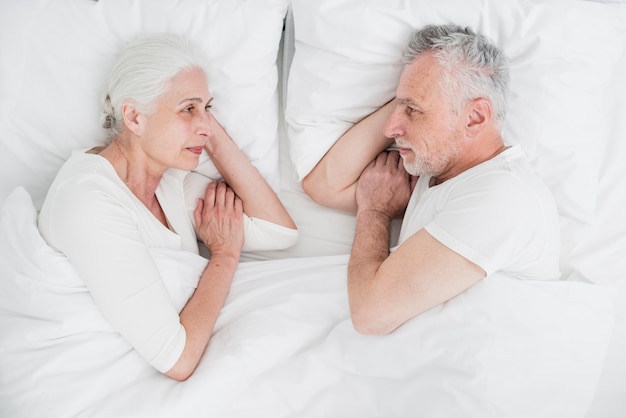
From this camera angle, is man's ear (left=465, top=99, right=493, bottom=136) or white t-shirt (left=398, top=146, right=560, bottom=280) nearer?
white t-shirt (left=398, top=146, right=560, bottom=280)

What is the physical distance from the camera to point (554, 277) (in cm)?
151

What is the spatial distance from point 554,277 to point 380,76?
70 centimetres

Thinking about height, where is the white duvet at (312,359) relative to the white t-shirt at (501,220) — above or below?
below

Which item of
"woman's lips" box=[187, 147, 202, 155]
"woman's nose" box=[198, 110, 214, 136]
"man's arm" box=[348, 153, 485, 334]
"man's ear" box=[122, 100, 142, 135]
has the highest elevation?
"man's ear" box=[122, 100, 142, 135]

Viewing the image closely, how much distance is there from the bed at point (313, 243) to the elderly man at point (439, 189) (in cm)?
6

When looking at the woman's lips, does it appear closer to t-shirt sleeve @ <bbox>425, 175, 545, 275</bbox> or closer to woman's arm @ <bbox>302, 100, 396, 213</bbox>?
woman's arm @ <bbox>302, 100, 396, 213</bbox>

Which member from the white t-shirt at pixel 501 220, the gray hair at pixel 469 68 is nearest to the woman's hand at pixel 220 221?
the white t-shirt at pixel 501 220

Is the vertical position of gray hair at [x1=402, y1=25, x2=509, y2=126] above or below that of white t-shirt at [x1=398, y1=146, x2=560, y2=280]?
above

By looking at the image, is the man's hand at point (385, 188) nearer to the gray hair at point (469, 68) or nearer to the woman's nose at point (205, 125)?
the gray hair at point (469, 68)

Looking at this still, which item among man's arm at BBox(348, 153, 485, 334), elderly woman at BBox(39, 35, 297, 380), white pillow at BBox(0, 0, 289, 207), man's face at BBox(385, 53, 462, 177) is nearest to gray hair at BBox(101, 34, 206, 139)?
elderly woman at BBox(39, 35, 297, 380)

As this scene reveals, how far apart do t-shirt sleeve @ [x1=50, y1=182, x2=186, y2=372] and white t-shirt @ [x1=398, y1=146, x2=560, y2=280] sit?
2.14 feet

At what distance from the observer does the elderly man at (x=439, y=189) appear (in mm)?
1365

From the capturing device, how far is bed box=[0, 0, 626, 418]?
4.49ft

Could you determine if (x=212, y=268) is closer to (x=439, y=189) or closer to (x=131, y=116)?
(x=131, y=116)
